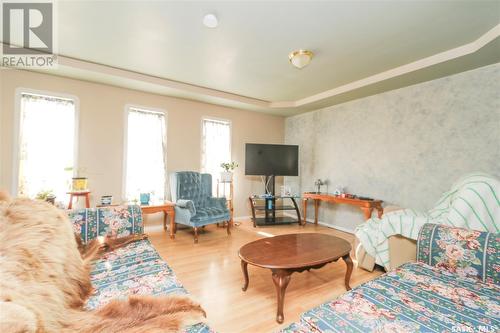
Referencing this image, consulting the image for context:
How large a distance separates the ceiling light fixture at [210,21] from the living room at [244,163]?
0.02 meters

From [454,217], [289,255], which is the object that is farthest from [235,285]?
[454,217]

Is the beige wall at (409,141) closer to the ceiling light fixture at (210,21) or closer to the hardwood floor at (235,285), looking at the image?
the hardwood floor at (235,285)

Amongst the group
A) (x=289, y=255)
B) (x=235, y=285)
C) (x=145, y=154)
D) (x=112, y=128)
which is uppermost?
(x=112, y=128)

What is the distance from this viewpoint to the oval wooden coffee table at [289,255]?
5.62 ft

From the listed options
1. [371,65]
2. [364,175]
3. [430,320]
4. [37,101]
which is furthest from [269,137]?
[430,320]

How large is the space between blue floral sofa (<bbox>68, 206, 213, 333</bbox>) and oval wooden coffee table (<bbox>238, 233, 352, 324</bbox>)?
0.71 m

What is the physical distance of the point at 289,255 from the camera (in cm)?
193

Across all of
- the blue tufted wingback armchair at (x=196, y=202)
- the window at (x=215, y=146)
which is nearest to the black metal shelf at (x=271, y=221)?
the blue tufted wingback armchair at (x=196, y=202)

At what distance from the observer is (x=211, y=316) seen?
173cm

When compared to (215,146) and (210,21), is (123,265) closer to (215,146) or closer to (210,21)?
(210,21)

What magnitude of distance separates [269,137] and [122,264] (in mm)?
4196

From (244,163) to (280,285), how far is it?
338cm

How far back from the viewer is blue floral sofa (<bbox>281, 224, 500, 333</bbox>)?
3.47 ft

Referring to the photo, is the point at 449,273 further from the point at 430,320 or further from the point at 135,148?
the point at 135,148
